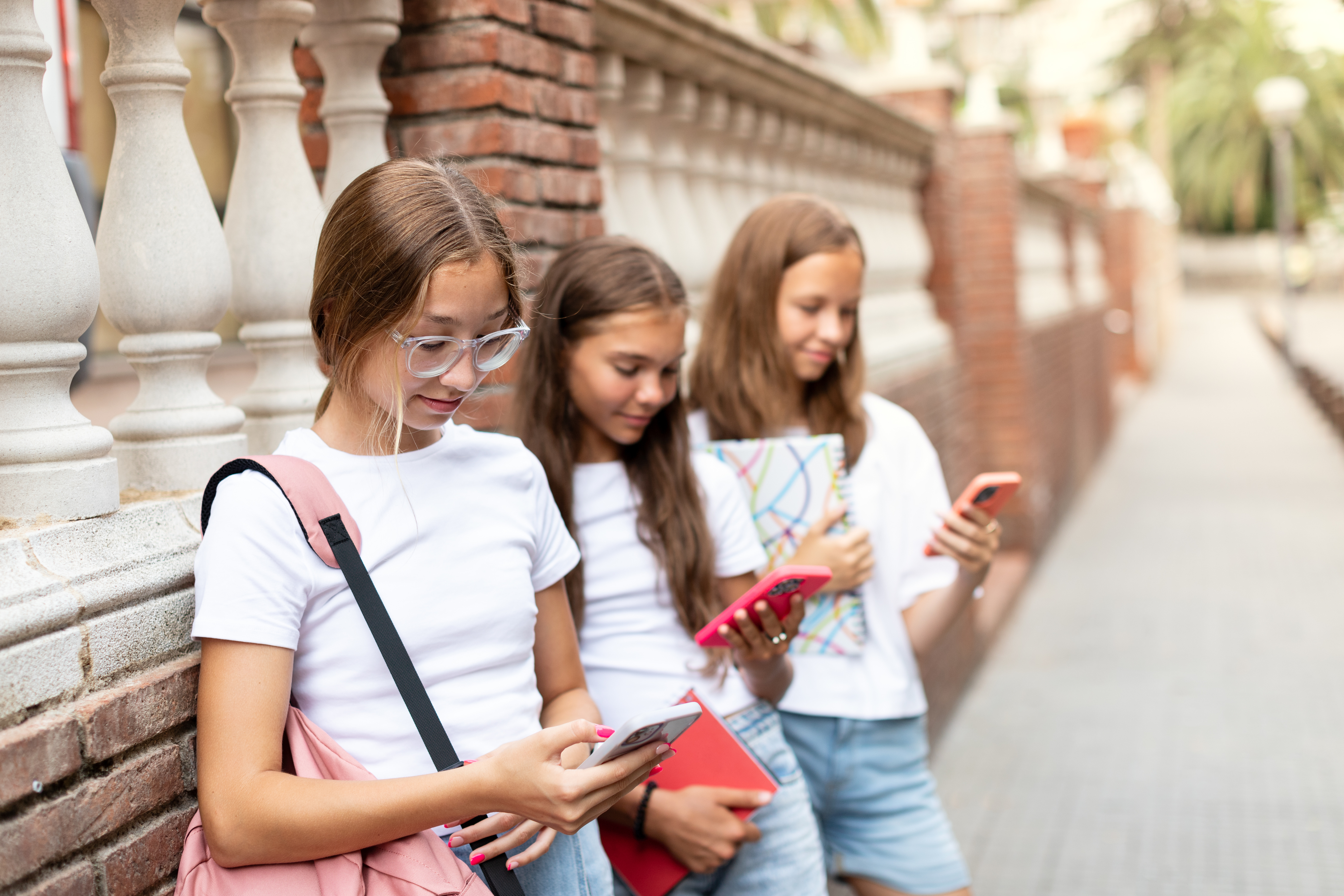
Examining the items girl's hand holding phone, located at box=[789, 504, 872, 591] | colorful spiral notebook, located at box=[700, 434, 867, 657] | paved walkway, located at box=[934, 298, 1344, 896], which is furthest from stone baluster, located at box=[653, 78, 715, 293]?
paved walkway, located at box=[934, 298, 1344, 896]

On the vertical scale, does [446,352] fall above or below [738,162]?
below

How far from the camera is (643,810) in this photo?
2150 mm

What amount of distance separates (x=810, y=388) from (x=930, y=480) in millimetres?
333

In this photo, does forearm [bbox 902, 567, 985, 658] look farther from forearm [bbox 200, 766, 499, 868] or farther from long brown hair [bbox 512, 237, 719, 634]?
forearm [bbox 200, 766, 499, 868]

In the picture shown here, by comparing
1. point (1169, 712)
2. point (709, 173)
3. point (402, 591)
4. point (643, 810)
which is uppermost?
point (709, 173)

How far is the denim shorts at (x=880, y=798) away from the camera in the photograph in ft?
8.77

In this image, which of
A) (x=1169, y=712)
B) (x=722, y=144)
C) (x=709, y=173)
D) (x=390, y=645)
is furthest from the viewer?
(x=1169, y=712)

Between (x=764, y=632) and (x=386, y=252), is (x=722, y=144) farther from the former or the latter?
(x=386, y=252)

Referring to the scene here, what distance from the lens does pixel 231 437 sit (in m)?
1.97

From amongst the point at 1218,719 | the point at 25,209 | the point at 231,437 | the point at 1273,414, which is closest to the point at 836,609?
the point at 231,437

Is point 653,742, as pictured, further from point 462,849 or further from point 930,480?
point 930,480

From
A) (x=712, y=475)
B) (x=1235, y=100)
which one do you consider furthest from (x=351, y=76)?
(x=1235, y=100)

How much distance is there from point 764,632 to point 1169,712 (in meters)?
4.37

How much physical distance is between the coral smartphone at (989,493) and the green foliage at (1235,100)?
4864 centimetres
